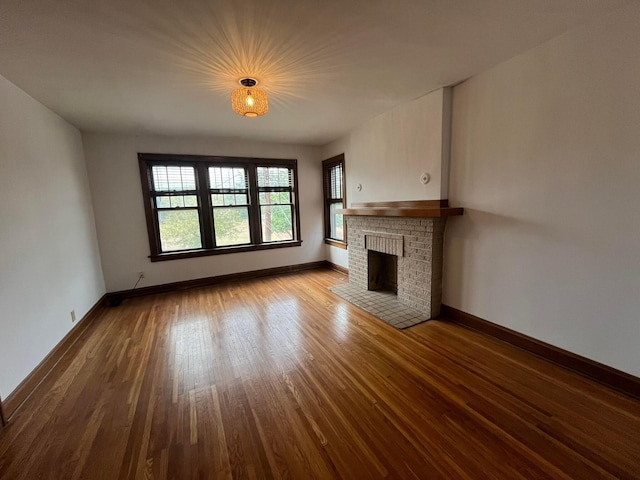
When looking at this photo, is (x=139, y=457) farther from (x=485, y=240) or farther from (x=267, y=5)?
(x=485, y=240)

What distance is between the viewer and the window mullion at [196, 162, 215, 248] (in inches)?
178

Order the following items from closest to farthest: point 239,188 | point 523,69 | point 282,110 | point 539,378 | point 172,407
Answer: point 172,407 < point 539,378 < point 523,69 < point 282,110 < point 239,188

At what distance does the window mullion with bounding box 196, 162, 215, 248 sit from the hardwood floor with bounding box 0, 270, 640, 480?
210 cm

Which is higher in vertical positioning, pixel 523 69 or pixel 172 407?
pixel 523 69

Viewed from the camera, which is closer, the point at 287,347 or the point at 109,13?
the point at 109,13

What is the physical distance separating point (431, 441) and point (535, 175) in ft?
7.39

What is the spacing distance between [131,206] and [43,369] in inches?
101

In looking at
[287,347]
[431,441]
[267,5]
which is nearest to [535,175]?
[431,441]

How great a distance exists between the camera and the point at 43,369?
228cm

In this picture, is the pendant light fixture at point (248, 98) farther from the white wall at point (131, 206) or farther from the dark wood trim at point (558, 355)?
the dark wood trim at point (558, 355)

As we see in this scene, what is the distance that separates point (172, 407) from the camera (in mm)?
1868

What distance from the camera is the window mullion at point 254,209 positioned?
16.1ft

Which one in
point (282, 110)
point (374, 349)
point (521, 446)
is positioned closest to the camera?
point (521, 446)

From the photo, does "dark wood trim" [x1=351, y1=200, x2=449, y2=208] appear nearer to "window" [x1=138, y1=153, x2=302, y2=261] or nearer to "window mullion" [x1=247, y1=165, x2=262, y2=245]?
"window" [x1=138, y1=153, x2=302, y2=261]
